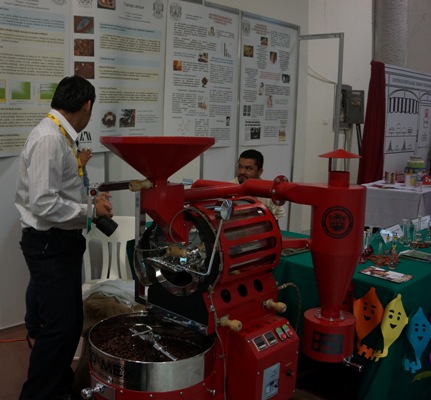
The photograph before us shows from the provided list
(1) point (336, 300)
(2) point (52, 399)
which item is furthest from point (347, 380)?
(2) point (52, 399)

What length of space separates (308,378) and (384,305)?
31.1 inches

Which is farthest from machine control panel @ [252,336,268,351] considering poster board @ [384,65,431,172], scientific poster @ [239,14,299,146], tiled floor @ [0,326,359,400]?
poster board @ [384,65,431,172]

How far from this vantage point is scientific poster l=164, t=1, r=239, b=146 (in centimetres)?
356

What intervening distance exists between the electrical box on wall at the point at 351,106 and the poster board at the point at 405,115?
0.80 metres

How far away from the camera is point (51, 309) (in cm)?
196

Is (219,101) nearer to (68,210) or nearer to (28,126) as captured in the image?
(28,126)

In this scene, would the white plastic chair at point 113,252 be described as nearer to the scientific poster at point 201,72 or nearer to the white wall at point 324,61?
the scientific poster at point 201,72

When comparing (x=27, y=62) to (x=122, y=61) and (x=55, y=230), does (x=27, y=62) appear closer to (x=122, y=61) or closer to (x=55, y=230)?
(x=122, y=61)

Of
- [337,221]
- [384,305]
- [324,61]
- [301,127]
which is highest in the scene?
[324,61]

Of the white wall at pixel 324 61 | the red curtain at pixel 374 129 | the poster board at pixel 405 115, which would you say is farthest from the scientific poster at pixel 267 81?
the white wall at pixel 324 61

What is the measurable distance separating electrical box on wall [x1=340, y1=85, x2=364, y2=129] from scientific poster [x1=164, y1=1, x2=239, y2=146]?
2.65 meters

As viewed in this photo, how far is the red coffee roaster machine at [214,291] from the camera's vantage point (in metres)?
1.29

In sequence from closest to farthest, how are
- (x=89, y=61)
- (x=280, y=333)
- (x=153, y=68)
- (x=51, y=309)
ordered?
(x=280, y=333)
(x=51, y=309)
(x=89, y=61)
(x=153, y=68)

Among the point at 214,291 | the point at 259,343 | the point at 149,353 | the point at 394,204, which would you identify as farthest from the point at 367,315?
the point at 394,204
